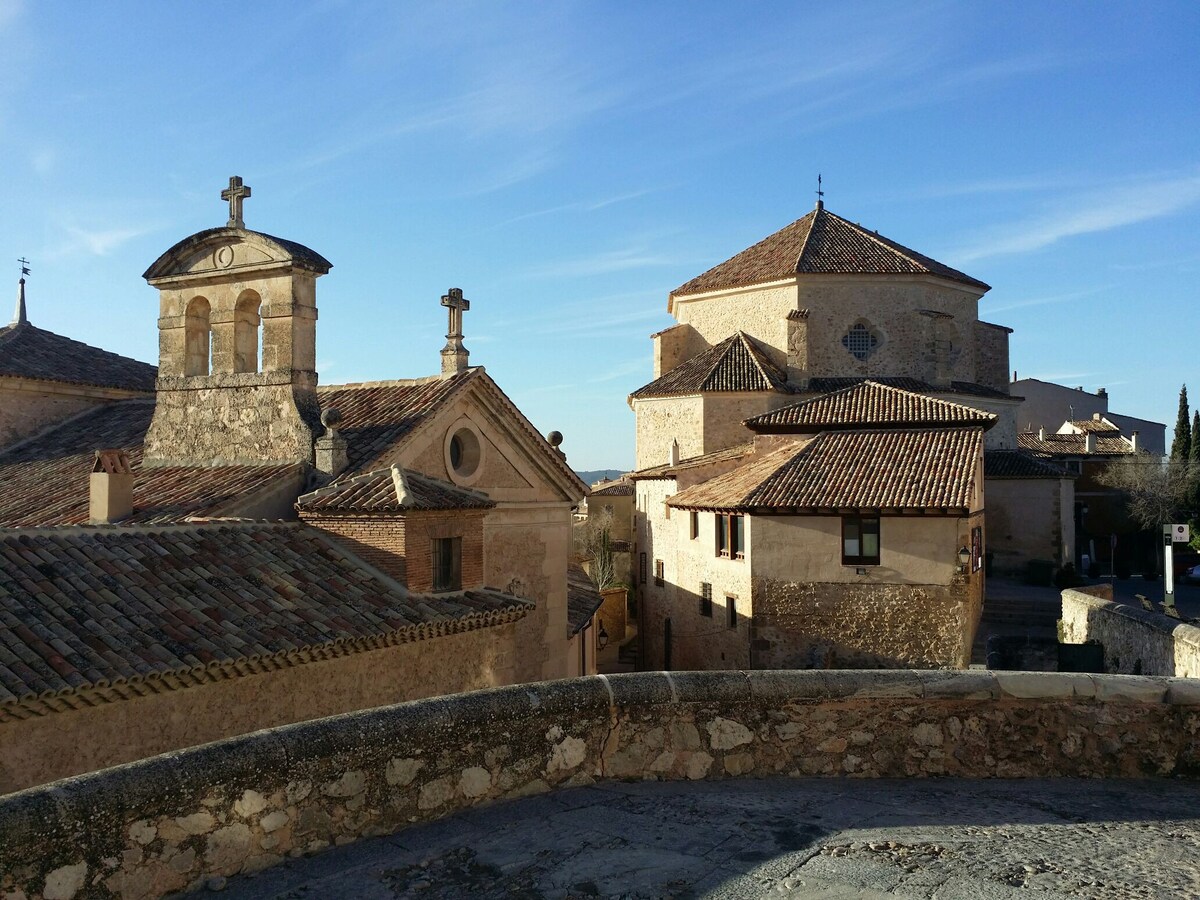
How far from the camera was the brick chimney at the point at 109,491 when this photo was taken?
11727 millimetres

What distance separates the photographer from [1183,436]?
155 ft

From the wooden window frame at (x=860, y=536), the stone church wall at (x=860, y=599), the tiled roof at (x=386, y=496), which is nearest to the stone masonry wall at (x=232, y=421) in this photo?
the tiled roof at (x=386, y=496)

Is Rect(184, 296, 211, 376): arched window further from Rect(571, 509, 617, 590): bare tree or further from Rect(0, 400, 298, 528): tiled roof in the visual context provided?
Rect(571, 509, 617, 590): bare tree

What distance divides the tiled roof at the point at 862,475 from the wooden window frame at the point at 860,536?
556 mm

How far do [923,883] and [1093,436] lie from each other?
48818 millimetres

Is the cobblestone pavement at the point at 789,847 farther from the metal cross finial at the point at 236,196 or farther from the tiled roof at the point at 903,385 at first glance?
the tiled roof at the point at 903,385

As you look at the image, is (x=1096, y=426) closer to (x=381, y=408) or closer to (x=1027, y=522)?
(x=1027, y=522)

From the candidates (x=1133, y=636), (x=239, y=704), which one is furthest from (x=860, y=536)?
(x=239, y=704)

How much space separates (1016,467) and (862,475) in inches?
472

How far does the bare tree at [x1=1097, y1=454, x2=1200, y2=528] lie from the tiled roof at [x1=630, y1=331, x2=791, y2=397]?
2033 cm

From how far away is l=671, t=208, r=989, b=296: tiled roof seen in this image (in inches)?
1256

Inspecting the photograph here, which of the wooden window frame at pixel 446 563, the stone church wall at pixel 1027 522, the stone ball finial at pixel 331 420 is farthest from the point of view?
the stone church wall at pixel 1027 522

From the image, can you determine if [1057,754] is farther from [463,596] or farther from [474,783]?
[463,596]

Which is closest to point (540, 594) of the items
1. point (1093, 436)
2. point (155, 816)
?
point (155, 816)
